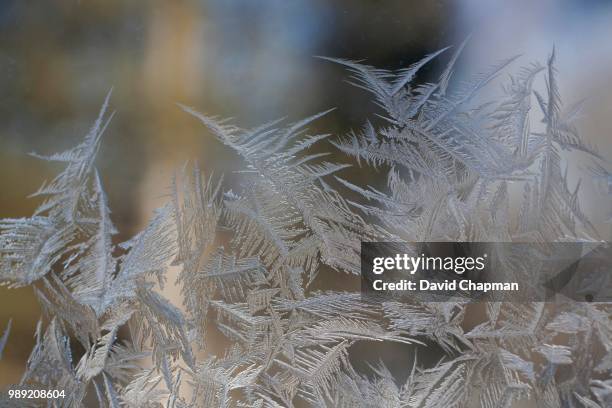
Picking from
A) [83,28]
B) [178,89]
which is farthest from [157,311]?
[83,28]

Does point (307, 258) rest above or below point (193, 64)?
below

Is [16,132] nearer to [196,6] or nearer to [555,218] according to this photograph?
[196,6]

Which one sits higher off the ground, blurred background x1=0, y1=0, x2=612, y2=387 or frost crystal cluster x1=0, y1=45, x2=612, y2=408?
blurred background x1=0, y1=0, x2=612, y2=387

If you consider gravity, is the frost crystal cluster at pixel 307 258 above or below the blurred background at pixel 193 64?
below
